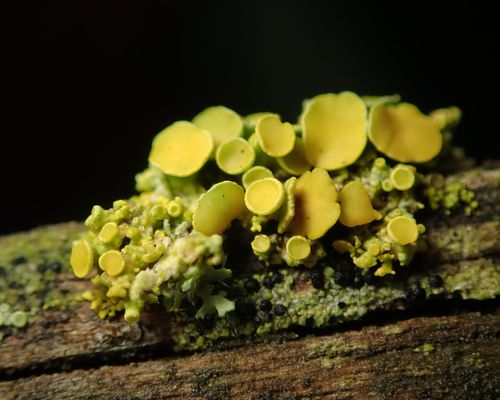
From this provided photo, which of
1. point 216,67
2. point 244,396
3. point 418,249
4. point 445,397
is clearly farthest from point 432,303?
point 216,67

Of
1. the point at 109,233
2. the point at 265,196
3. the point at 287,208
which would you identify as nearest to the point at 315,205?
the point at 287,208

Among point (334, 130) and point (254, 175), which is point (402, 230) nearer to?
point (334, 130)

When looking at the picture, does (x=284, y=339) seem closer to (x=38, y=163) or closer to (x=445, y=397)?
(x=445, y=397)

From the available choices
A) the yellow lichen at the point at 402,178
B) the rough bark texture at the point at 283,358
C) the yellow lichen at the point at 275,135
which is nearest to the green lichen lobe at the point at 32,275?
the rough bark texture at the point at 283,358

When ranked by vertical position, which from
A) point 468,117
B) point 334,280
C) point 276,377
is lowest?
point 276,377

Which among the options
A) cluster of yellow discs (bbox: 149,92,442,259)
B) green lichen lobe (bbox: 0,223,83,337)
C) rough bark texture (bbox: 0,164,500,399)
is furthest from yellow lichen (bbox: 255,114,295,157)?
green lichen lobe (bbox: 0,223,83,337)
